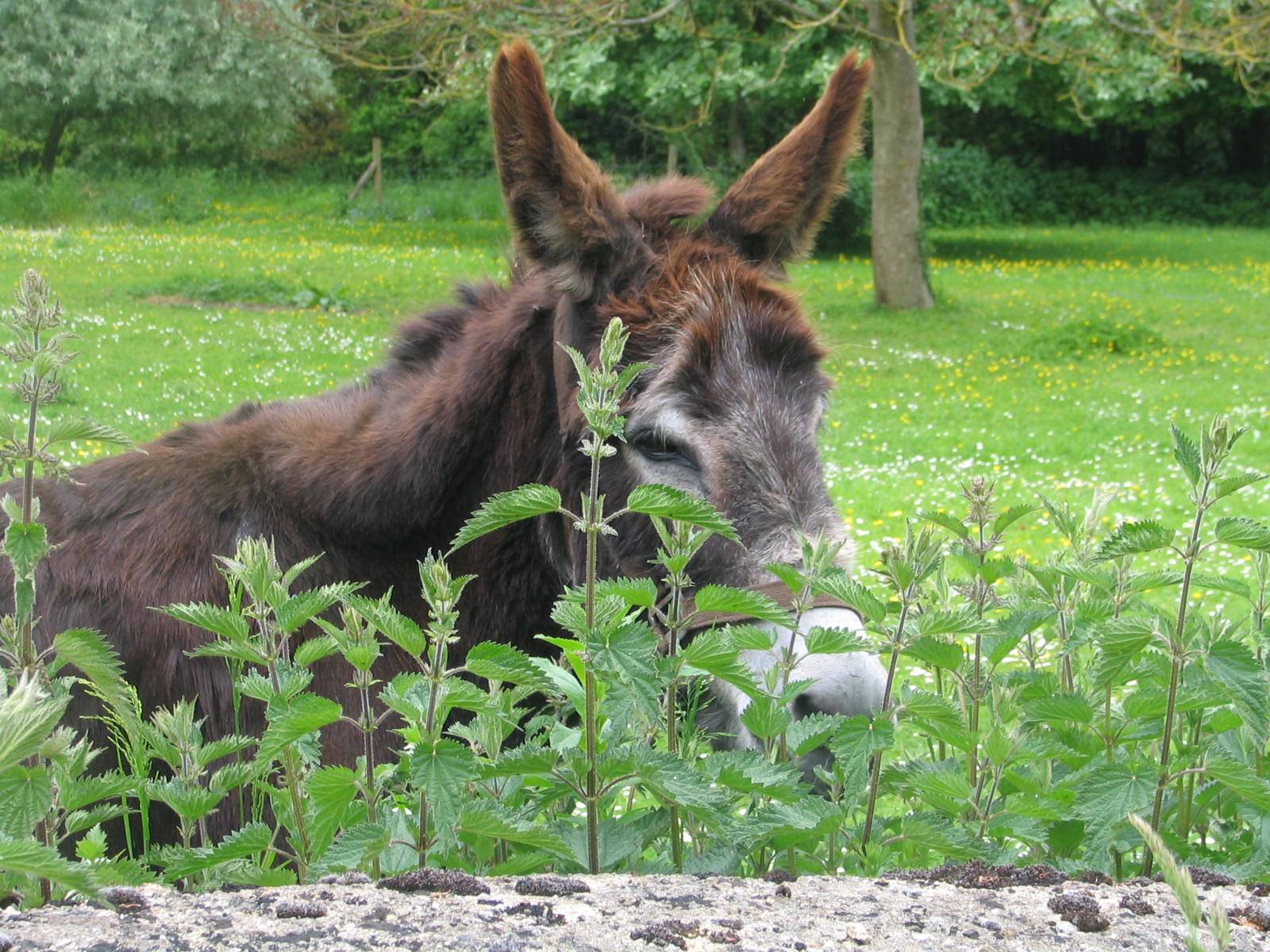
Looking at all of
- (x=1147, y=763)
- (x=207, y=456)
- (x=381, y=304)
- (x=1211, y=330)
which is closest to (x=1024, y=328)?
(x=1211, y=330)

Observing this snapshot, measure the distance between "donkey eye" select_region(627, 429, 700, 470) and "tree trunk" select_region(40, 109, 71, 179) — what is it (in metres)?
31.0

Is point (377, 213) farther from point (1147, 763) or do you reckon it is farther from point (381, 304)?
point (1147, 763)

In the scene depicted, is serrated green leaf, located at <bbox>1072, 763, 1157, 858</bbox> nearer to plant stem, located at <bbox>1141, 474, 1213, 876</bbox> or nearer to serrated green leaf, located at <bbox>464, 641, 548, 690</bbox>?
plant stem, located at <bbox>1141, 474, 1213, 876</bbox>

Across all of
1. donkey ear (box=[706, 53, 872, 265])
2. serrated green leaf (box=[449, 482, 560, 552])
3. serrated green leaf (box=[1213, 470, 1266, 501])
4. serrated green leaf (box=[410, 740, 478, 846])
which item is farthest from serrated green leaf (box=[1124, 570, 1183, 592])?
donkey ear (box=[706, 53, 872, 265])

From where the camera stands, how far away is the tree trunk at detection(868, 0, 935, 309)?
17.6 m

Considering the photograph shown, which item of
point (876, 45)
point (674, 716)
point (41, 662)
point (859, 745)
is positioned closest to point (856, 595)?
point (859, 745)

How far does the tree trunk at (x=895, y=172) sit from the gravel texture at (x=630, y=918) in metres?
17.0

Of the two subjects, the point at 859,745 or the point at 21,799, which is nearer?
the point at 21,799

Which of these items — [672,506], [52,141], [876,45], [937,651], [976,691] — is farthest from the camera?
[52,141]

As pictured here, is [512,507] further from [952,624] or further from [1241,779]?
[1241,779]

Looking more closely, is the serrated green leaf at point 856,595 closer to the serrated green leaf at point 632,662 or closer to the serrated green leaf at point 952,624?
the serrated green leaf at point 952,624

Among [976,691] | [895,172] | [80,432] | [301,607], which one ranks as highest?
[895,172]

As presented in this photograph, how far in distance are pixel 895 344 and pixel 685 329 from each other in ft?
46.2

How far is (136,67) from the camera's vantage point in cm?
2931
